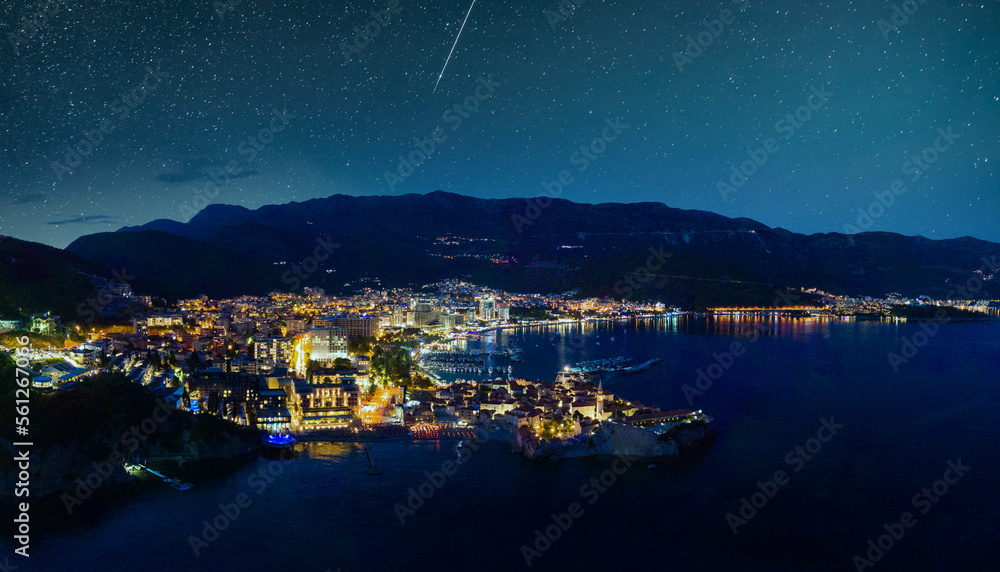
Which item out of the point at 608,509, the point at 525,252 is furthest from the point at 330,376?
the point at 525,252

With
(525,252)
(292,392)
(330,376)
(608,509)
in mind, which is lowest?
(608,509)

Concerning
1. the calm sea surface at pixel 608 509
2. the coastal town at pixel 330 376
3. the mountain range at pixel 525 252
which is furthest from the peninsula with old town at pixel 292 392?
the mountain range at pixel 525 252

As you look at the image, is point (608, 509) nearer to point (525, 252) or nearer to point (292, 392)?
point (292, 392)

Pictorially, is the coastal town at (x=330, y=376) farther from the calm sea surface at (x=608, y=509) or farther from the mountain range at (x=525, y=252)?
the mountain range at (x=525, y=252)

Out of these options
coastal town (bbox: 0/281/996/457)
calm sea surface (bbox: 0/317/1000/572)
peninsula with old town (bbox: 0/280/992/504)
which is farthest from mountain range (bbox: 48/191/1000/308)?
calm sea surface (bbox: 0/317/1000/572)

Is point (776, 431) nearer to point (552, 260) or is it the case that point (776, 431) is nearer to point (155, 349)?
point (155, 349)

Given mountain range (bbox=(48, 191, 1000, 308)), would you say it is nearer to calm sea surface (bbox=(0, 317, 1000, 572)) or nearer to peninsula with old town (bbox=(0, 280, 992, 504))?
peninsula with old town (bbox=(0, 280, 992, 504))
